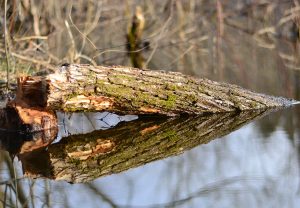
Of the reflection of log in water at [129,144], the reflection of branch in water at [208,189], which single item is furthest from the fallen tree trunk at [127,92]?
the reflection of branch in water at [208,189]

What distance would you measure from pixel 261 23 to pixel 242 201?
9988mm

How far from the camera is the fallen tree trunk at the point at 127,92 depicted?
4762mm

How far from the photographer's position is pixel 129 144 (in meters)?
4.66

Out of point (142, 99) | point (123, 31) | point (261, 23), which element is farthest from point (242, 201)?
point (261, 23)

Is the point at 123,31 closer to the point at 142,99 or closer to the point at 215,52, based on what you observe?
the point at 215,52

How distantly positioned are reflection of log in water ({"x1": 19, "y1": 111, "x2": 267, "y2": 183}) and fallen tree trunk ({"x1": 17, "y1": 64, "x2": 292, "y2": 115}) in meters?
0.12

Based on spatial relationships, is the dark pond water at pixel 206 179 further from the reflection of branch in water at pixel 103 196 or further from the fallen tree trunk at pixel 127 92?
the fallen tree trunk at pixel 127 92

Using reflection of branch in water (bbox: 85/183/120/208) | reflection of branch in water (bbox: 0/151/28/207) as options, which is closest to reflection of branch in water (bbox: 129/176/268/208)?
reflection of branch in water (bbox: 85/183/120/208)

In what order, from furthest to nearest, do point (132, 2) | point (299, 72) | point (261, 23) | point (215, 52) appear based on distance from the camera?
point (261, 23) → point (132, 2) → point (215, 52) → point (299, 72)

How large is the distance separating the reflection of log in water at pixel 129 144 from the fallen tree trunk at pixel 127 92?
119mm

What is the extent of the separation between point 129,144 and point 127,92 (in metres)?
0.50

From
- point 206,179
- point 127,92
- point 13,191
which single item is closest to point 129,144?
point 127,92

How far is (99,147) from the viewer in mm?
4609

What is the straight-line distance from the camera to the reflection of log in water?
4059mm
